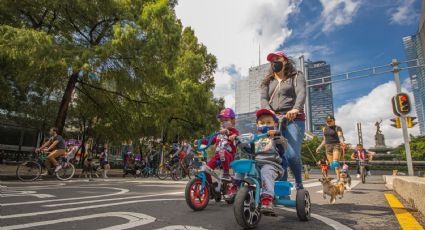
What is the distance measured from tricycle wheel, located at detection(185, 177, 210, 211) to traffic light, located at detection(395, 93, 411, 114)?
954 centimetres

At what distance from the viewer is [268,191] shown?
2848 millimetres

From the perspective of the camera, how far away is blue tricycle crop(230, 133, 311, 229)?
102 inches

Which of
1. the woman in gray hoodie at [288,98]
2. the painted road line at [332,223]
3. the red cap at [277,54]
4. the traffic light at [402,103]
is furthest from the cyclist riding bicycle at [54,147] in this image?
the traffic light at [402,103]

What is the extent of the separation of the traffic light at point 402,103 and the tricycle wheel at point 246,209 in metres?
10.2

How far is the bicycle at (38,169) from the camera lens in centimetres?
999

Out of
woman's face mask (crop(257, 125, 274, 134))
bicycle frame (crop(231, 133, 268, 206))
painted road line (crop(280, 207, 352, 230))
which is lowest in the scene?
painted road line (crop(280, 207, 352, 230))

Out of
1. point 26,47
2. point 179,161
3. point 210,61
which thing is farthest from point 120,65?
point 210,61

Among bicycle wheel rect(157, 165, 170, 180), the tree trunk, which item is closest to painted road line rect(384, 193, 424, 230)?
bicycle wheel rect(157, 165, 170, 180)

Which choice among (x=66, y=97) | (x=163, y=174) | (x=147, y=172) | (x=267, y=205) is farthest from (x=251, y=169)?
(x=163, y=174)

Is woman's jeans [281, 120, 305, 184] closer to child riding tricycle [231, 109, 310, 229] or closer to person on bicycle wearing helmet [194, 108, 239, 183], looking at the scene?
child riding tricycle [231, 109, 310, 229]

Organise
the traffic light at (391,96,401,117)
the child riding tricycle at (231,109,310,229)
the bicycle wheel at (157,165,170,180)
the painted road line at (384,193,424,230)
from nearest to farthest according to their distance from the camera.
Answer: the child riding tricycle at (231,109,310,229), the painted road line at (384,193,424,230), the traffic light at (391,96,401,117), the bicycle wheel at (157,165,170,180)

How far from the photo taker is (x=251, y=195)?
2768mm

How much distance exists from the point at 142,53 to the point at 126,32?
3.96ft

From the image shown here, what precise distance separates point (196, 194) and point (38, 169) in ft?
29.4
